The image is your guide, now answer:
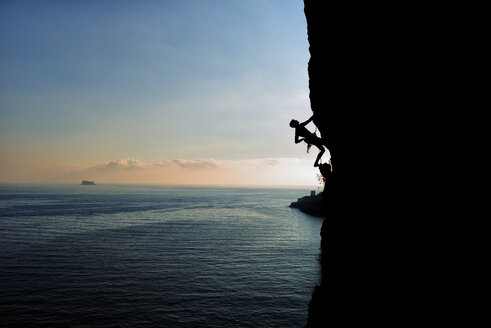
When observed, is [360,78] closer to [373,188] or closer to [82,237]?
[373,188]

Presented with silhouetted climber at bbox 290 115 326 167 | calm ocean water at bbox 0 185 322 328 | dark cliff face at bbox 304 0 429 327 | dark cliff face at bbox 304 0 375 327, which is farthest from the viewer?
calm ocean water at bbox 0 185 322 328

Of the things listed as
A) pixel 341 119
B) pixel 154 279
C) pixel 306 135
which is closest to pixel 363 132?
pixel 341 119

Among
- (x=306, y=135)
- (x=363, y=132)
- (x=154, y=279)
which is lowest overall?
(x=154, y=279)

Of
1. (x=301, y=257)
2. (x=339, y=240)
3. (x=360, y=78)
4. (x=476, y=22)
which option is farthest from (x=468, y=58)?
(x=301, y=257)

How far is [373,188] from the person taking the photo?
8.88 meters

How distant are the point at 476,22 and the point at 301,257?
4458 centimetres

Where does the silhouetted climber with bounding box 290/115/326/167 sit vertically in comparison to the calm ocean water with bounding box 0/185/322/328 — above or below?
above

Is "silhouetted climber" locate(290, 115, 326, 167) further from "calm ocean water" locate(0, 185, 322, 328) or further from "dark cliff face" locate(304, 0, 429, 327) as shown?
"calm ocean water" locate(0, 185, 322, 328)

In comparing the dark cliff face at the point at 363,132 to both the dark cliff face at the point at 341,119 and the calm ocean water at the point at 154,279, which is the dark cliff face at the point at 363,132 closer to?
the dark cliff face at the point at 341,119

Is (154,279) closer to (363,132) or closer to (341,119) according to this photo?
(341,119)

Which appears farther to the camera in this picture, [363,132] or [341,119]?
[341,119]

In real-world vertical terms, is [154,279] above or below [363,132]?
below

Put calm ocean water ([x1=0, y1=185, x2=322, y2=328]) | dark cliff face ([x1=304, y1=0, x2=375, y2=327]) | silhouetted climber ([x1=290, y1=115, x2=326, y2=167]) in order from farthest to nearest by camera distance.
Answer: calm ocean water ([x1=0, y1=185, x2=322, y2=328]), silhouetted climber ([x1=290, y1=115, x2=326, y2=167]), dark cliff face ([x1=304, y1=0, x2=375, y2=327])

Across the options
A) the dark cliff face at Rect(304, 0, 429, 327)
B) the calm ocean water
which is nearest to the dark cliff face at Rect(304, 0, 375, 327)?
the dark cliff face at Rect(304, 0, 429, 327)
